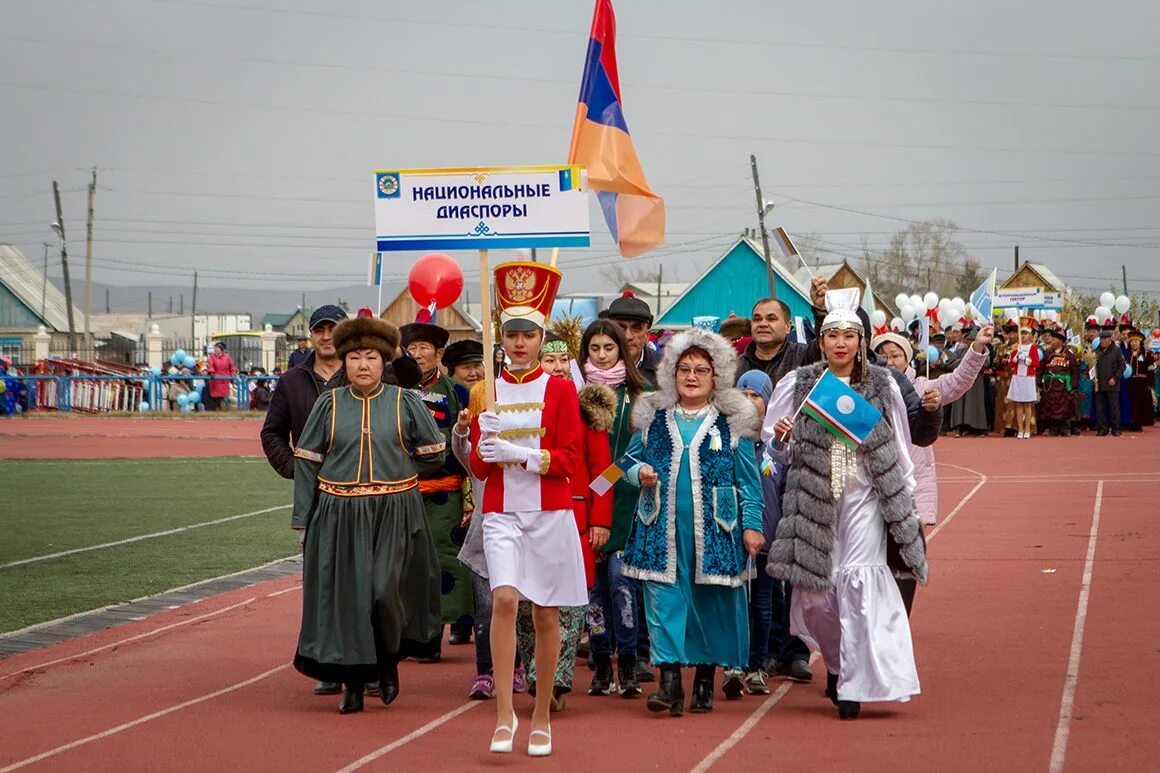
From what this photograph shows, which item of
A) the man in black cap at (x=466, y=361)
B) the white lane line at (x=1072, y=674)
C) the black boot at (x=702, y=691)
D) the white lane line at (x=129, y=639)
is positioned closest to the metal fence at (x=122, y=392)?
the white lane line at (x=129, y=639)

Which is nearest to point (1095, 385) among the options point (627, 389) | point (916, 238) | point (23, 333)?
point (627, 389)

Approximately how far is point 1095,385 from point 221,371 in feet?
85.3

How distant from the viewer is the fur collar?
26.2ft

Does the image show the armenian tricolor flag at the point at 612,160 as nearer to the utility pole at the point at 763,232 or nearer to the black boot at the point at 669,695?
the black boot at the point at 669,695

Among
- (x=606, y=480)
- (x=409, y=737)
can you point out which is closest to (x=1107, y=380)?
→ (x=606, y=480)

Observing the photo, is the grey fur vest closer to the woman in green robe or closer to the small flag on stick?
the small flag on stick

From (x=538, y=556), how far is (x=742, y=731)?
1.22 metres

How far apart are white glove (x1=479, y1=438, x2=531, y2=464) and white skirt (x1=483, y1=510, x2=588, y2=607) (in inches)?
11.5

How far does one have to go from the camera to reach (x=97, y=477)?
23578 mm

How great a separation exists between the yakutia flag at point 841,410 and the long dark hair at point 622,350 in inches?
50.5

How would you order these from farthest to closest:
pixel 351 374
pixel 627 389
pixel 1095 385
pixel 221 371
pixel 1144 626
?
pixel 221 371 → pixel 1095 385 → pixel 1144 626 → pixel 627 389 → pixel 351 374

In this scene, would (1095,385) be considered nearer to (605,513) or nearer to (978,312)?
(978,312)

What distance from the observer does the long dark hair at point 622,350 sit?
8789mm

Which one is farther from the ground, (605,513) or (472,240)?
(472,240)
